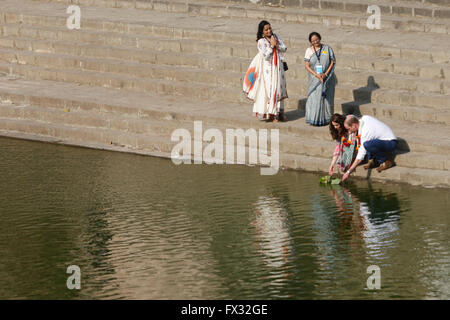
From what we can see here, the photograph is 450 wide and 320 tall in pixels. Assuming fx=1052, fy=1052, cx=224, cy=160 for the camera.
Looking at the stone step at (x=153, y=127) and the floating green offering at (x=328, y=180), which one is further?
the stone step at (x=153, y=127)

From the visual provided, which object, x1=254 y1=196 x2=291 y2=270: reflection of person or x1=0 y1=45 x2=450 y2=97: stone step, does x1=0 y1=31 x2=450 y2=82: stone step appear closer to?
x1=0 y1=45 x2=450 y2=97: stone step

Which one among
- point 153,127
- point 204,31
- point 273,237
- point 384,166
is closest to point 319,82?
point 384,166

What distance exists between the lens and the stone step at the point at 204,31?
15.2 meters

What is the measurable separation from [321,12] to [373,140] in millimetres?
6217

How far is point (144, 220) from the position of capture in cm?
1080

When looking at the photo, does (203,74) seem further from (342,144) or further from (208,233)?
(208,233)

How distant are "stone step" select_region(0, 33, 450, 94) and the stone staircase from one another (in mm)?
17

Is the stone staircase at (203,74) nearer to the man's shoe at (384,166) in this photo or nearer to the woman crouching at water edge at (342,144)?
the man's shoe at (384,166)

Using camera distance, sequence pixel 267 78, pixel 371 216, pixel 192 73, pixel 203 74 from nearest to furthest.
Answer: pixel 371 216 → pixel 267 78 → pixel 203 74 → pixel 192 73

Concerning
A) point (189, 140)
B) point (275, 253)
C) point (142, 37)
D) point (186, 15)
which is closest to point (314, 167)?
point (189, 140)

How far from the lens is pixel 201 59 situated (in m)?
16.0

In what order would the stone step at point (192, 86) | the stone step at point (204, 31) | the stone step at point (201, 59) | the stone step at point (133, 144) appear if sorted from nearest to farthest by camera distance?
the stone step at point (133, 144), the stone step at point (192, 86), the stone step at point (201, 59), the stone step at point (204, 31)

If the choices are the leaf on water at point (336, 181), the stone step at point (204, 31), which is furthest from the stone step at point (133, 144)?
the stone step at point (204, 31)

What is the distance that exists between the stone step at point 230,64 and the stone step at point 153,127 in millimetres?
1727
